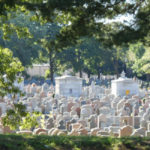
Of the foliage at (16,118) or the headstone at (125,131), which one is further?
the headstone at (125,131)

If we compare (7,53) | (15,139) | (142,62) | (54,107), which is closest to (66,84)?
(54,107)

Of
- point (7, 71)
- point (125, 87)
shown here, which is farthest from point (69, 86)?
point (7, 71)

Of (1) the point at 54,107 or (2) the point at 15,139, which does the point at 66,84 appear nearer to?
(1) the point at 54,107

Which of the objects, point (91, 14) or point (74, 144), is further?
point (91, 14)

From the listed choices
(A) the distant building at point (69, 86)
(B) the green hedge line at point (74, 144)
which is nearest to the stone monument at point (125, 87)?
(A) the distant building at point (69, 86)

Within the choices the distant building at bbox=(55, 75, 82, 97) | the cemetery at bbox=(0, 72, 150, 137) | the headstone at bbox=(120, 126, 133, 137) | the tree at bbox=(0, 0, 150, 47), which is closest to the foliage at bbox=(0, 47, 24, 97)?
the tree at bbox=(0, 0, 150, 47)

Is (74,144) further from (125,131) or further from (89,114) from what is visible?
(89,114)

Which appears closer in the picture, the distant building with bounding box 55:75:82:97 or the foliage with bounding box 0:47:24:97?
the foliage with bounding box 0:47:24:97

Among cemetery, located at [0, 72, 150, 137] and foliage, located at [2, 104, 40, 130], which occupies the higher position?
foliage, located at [2, 104, 40, 130]

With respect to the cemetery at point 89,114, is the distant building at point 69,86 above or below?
above

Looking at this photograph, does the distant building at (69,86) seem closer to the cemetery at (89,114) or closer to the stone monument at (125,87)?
the cemetery at (89,114)

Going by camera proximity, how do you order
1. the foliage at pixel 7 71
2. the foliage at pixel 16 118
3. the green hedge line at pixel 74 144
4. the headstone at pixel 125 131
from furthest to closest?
the headstone at pixel 125 131
the foliage at pixel 7 71
the foliage at pixel 16 118
the green hedge line at pixel 74 144

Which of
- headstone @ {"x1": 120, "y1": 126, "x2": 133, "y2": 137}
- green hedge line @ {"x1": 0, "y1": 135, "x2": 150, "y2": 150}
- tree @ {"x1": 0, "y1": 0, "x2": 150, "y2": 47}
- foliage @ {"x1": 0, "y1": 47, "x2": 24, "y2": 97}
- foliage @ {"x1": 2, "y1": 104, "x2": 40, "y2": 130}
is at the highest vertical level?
tree @ {"x1": 0, "y1": 0, "x2": 150, "y2": 47}

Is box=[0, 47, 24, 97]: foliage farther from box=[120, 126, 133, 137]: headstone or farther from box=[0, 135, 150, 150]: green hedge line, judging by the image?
box=[120, 126, 133, 137]: headstone
